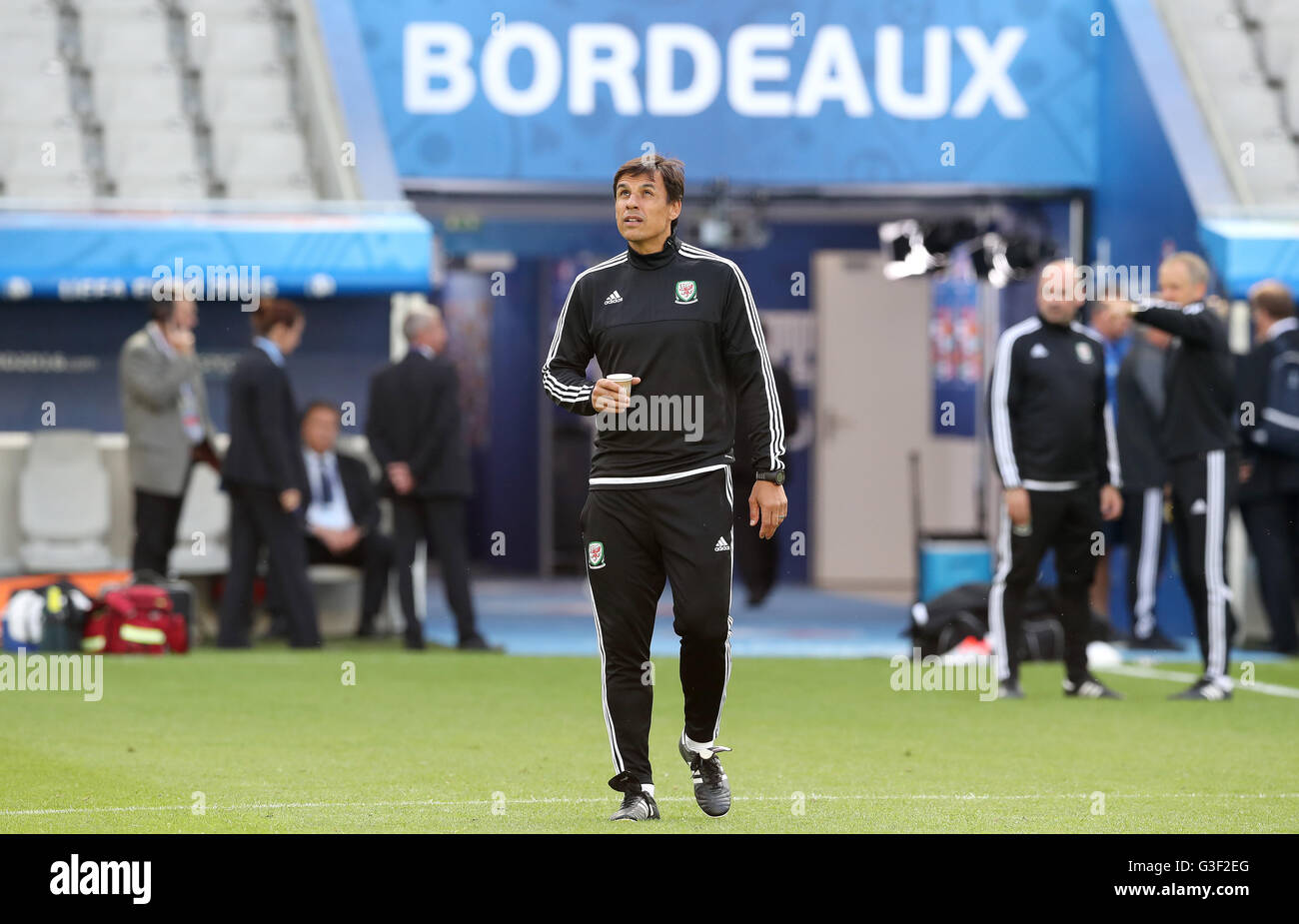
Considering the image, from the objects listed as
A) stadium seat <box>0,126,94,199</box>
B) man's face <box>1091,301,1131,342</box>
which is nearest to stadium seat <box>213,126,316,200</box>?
stadium seat <box>0,126,94,199</box>

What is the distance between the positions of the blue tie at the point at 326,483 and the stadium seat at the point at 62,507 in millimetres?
1381

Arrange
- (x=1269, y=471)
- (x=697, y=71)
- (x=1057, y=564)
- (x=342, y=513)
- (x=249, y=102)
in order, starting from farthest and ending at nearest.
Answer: (x=249, y=102) < (x=697, y=71) < (x=342, y=513) < (x=1269, y=471) < (x=1057, y=564)

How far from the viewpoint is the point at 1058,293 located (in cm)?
952

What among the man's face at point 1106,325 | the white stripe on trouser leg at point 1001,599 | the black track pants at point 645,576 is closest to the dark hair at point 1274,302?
the man's face at point 1106,325

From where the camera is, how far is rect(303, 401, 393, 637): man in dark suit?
1327 cm

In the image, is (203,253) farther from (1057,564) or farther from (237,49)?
(1057,564)

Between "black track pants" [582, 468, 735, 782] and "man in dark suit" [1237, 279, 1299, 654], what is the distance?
7.28 m

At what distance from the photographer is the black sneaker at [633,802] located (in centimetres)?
604

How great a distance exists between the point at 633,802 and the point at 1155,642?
25.6 ft

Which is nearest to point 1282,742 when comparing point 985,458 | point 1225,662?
point 1225,662

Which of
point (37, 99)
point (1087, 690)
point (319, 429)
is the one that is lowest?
point (1087, 690)

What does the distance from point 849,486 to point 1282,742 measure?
1063 cm

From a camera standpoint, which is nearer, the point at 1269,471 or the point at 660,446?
the point at 660,446

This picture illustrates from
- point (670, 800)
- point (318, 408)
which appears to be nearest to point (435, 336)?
point (318, 408)
